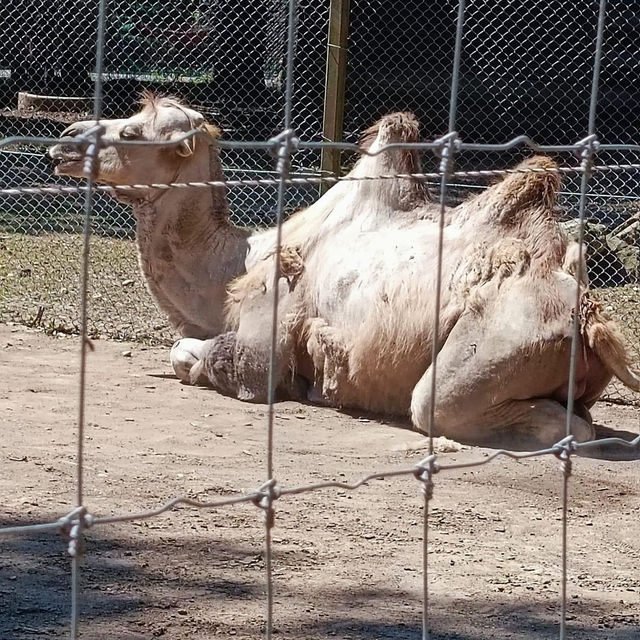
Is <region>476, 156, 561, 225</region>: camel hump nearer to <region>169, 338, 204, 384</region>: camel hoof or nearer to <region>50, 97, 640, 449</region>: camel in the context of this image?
<region>50, 97, 640, 449</region>: camel

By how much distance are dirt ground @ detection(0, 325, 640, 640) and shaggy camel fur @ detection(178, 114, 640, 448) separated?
0.19 m

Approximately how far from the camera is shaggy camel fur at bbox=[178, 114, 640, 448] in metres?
5.63

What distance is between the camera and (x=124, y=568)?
4.00 meters

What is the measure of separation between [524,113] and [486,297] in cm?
1045

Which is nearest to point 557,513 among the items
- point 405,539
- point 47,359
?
point 405,539

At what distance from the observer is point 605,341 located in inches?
220

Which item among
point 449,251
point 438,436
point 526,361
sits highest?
point 449,251

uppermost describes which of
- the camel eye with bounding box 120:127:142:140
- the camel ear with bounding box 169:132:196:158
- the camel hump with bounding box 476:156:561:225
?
the camel eye with bounding box 120:127:142:140

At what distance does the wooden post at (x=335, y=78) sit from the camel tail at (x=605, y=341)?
2522mm

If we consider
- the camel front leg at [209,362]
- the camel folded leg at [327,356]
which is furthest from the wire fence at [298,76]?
the camel folded leg at [327,356]

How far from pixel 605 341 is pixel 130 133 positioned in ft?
8.45

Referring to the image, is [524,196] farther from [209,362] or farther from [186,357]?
[186,357]

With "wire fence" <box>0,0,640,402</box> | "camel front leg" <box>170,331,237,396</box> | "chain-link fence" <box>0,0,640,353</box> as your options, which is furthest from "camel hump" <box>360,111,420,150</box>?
"chain-link fence" <box>0,0,640,353</box>

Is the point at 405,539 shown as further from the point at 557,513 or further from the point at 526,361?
the point at 526,361
